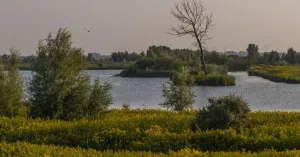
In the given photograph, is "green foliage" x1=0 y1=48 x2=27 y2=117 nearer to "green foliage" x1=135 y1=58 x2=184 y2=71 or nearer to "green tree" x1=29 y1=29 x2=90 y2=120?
"green tree" x1=29 y1=29 x2=90 y2=120

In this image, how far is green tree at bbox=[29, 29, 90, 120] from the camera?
18.6 m

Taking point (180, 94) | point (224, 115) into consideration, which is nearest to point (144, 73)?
point (180, 94)

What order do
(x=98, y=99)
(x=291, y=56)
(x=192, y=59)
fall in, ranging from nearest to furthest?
(x=98, y=99) < (x=192, y=59) < (x=291, y=56)

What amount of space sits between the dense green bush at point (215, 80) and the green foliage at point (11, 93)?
22.5 metres

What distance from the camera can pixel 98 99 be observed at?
61.1ft

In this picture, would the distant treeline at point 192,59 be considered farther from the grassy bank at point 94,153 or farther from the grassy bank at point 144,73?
the grassy bank at point 94,153

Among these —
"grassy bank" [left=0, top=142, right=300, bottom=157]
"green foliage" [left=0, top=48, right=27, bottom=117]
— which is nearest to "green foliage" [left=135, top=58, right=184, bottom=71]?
"green foliage" [left=0, top=48, right=27, bottom=117]

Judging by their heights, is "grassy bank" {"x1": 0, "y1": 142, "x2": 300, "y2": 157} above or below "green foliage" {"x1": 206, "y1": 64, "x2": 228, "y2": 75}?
below

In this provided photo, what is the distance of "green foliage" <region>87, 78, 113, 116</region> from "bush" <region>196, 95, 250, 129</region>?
5104mm

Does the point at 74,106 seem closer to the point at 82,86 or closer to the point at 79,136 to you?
the point at 82,86

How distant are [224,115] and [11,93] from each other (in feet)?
32.1

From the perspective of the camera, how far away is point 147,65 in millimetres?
60375

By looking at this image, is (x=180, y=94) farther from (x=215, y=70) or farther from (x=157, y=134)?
(x=215, y=70)

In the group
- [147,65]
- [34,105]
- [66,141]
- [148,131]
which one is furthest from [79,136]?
[147,65]
